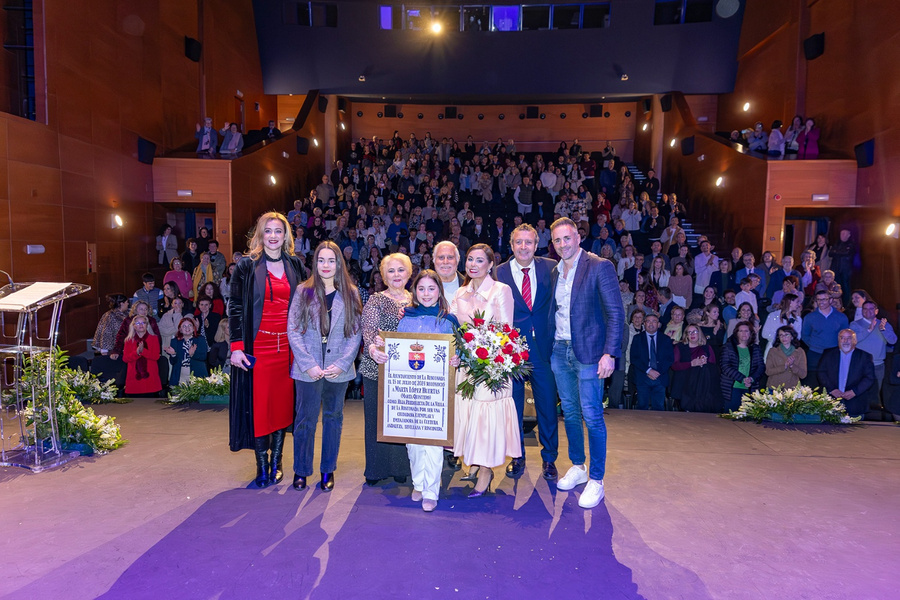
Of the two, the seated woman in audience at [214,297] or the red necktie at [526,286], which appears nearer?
the red necktie at [526,286]

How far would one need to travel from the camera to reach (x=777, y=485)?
395 centimetres

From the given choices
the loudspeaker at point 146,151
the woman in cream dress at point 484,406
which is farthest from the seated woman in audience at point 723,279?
the loudspeaker at point 146,151

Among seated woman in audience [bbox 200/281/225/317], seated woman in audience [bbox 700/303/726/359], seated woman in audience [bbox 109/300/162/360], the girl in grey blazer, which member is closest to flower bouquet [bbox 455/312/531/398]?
the girl in grey blazer

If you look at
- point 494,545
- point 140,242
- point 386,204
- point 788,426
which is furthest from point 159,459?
point 386,204

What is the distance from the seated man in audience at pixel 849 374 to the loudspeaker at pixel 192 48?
12.9 meters

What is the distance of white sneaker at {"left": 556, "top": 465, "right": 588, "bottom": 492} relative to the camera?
390cm

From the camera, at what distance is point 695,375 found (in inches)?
249

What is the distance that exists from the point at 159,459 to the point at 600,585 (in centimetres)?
328

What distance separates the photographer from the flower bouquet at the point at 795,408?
18.3ft

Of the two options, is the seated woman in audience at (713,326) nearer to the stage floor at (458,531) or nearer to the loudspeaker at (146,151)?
the stage floor at (458,531)

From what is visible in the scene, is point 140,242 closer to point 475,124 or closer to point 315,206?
point 315,206

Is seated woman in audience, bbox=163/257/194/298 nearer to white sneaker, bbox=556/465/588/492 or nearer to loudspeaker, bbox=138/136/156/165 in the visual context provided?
loudspeaker, bbox=138/136/156/165

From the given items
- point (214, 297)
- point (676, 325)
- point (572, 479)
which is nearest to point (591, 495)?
point (572, 479)

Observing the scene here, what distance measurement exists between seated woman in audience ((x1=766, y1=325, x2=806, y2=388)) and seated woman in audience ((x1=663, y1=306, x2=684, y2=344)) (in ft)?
3.16
